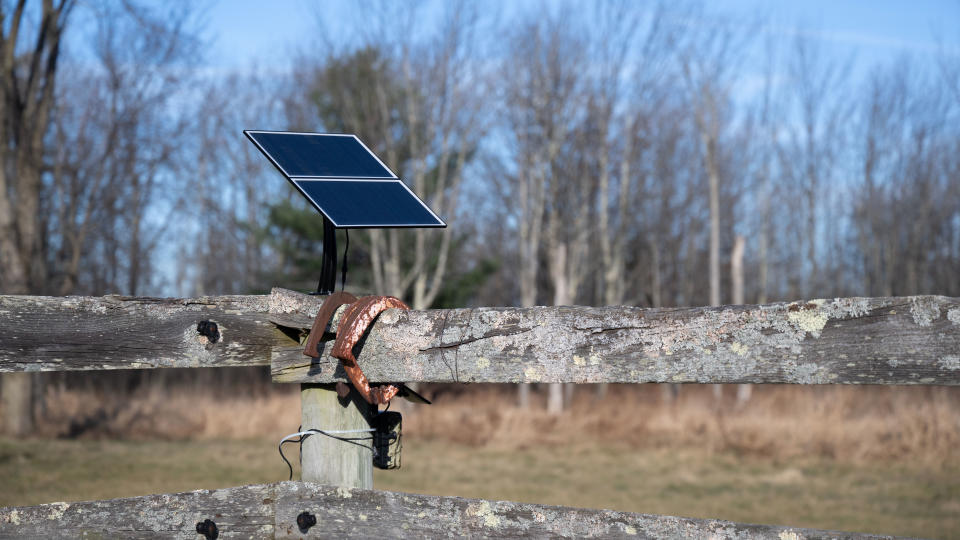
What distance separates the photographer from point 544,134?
2255cm

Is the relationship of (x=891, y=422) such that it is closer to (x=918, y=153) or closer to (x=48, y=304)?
(x=48, y=304)

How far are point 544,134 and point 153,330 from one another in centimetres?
2069

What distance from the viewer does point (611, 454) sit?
1462cm

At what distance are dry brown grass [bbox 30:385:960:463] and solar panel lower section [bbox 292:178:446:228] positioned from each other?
1244cm

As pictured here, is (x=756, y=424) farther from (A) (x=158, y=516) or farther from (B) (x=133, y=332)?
(B) (x=133, y=332)

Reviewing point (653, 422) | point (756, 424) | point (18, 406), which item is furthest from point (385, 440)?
point (18, 406)

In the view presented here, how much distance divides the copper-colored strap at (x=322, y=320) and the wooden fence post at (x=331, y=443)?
0.18 metres

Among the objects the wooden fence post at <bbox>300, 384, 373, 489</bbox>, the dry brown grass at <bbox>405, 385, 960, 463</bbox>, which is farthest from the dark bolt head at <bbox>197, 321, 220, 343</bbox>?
the dry brown grass at <bbox>405, 385, 960, 463</bbox>

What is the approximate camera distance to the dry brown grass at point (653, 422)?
1360 cm

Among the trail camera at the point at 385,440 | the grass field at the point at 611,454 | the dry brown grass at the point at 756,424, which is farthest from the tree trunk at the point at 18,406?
the trail camera at the point at 385,440

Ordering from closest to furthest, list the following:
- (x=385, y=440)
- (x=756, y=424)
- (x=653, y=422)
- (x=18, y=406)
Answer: (x=385, y=440) → (x=756, y=424) → (x=18, y=406) → (x=653, y=422)

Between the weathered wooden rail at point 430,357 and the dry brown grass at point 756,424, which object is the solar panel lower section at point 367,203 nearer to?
the weathered wooden rail at point 430,357

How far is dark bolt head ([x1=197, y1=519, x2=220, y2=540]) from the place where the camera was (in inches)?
95.4

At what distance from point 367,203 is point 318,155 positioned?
1.10ft
